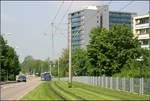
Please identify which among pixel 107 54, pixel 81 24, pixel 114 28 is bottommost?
pixel 107 54

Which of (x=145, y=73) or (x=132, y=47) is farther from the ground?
(x=132, y=47)

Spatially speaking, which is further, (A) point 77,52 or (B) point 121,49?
(A) point 77,52

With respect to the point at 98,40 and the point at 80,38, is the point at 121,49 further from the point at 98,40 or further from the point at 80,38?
the point at 80,38

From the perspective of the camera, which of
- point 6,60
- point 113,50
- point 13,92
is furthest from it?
point 6,60

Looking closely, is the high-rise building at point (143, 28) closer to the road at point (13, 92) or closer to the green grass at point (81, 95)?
the road at point (13, 92)

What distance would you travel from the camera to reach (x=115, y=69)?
169ft

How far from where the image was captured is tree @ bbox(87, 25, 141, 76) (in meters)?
51.8

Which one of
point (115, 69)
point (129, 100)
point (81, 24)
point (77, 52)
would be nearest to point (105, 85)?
point (115, 69)

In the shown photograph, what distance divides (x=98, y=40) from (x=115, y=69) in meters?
5.62

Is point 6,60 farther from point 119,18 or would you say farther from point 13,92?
point 119,18

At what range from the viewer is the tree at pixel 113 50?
2041 inches

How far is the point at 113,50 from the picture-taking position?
2042 inches

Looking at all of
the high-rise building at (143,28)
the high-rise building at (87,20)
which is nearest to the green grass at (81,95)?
the high-rise building at (143,28)

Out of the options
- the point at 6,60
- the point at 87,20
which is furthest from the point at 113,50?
the point at 87,20
